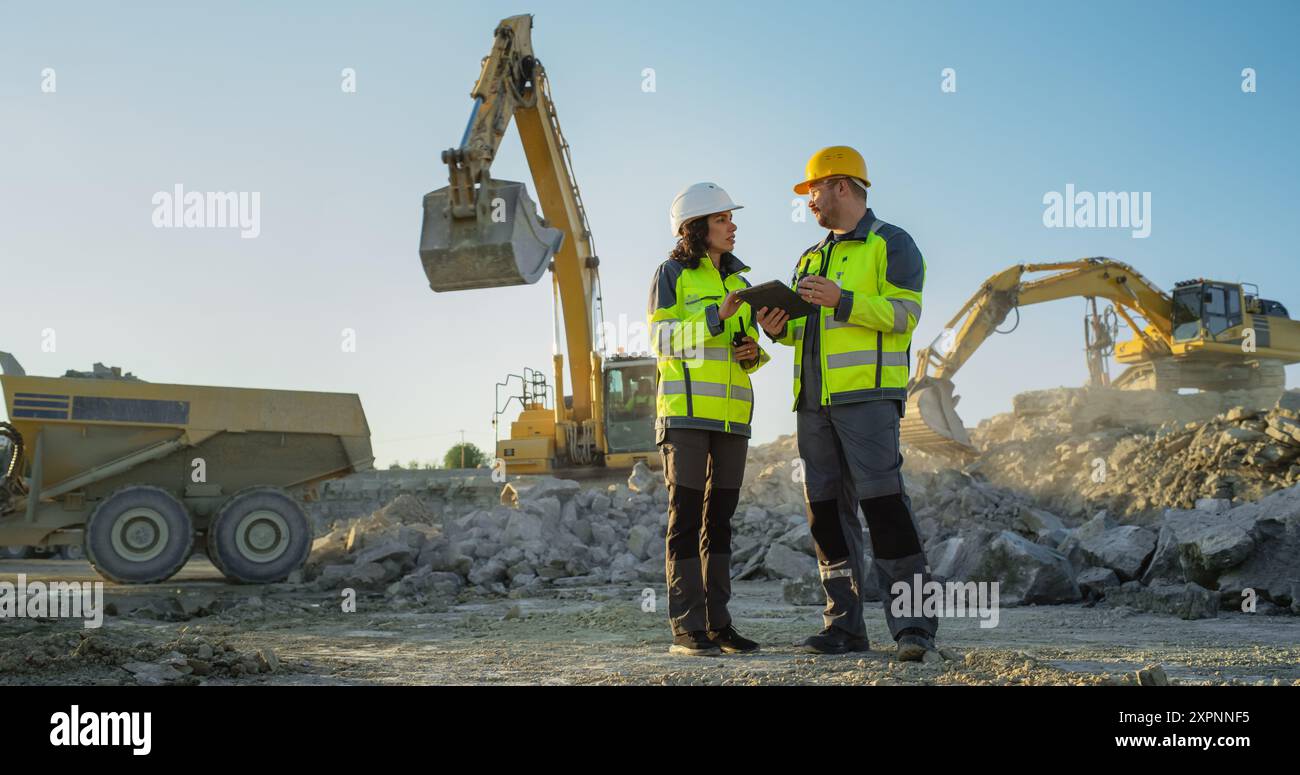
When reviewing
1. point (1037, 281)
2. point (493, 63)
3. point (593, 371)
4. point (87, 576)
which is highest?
point (493, 63)

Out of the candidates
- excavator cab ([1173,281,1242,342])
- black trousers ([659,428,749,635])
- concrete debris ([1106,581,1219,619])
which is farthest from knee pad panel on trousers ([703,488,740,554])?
excavator cab ([1173,281,1242,342])

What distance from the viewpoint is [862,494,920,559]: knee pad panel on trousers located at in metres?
3.83

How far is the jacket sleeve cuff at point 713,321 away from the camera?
4.10 metres

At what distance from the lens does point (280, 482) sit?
33.5ft

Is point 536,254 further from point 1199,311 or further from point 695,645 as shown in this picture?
point 1199,311

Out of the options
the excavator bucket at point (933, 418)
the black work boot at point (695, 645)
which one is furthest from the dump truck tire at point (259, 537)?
the excavator bucket at point (933, 418)

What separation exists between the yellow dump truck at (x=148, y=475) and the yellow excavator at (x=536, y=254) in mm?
3187

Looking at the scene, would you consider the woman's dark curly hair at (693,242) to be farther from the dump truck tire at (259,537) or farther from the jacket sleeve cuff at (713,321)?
the dump truck tire at (259,537)

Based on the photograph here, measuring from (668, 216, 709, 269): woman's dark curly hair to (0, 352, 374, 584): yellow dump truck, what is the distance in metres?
6.38

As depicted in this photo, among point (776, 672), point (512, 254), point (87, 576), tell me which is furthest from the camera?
point (87, 576)

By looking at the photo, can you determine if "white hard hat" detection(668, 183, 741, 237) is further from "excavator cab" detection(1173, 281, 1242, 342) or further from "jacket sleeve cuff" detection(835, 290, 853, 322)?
"excavator cab" detection(1173, 281, 1242, 342)
